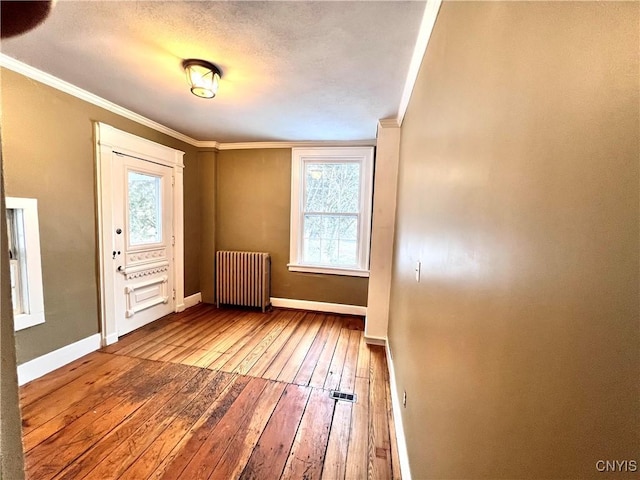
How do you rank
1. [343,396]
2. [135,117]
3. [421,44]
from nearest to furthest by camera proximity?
1. [421,44]
2. [343,396]
3. [135,117]

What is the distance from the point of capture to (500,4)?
64 cm

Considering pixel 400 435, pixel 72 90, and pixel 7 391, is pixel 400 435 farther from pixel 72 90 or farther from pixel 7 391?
pixel 72 90

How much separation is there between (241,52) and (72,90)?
1713mm

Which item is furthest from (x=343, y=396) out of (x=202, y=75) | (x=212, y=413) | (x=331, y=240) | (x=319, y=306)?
(x=202, y=75)

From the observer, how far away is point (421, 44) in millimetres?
1500

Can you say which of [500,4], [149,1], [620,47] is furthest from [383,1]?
[620,47]

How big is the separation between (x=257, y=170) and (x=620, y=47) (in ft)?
12.8

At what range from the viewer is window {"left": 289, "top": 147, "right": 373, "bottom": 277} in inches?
142

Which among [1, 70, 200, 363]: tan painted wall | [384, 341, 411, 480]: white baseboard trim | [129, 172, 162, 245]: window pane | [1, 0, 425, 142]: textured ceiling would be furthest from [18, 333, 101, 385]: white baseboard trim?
[384, 341, 411, 480]: white baseboard trim

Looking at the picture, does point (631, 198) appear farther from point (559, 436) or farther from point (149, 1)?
point (149, 1)

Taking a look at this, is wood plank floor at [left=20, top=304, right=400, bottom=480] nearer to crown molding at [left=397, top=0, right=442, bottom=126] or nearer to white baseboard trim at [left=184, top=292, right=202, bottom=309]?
white baseboard trim at [left=184, top=292, right=202, bottom=309]

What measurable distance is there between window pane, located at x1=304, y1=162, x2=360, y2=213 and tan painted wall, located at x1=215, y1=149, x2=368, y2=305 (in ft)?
1.03

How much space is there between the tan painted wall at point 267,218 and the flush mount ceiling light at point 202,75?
6.08 ft

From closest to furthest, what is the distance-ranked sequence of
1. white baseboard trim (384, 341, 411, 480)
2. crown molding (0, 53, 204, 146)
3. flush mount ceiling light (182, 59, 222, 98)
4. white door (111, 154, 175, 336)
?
1. white baseboard trim (384, 341, 411, 480)
2. flush mount ceiling light (182, 59, 222, 98)
3. crown molding (0, 53, 204, 146)
4. white door (111, 154, 175, 336)
